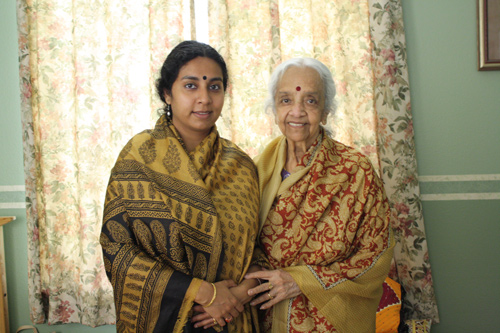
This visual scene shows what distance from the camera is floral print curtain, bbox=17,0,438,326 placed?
224cm

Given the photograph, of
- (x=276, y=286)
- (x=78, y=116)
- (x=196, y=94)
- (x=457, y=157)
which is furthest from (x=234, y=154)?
(x=457, y=157)

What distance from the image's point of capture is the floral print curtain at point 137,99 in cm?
224

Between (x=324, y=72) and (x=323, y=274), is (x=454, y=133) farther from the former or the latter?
(x=323, y=274)

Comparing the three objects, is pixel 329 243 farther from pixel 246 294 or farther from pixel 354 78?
pixel 354 78

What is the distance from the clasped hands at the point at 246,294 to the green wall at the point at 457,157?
4.80 feet

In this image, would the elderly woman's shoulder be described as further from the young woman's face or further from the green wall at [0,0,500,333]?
the green wall at [0,0,500,333]

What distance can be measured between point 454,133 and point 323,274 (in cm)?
160

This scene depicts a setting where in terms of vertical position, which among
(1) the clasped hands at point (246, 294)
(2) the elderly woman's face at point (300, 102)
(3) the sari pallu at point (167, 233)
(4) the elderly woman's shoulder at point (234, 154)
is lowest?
(1) the clasped hands at point (246, 294)

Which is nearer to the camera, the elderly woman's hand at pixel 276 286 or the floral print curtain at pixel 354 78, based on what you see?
the elderly woman's hand at pixel 276 286

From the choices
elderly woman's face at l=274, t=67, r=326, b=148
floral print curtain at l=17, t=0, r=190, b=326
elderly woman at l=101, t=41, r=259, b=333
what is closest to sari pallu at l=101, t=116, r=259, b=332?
elderly woman at l=101, t=41, r=259, b=333

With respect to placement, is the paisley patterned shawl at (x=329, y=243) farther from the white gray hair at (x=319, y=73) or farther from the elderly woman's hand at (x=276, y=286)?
the white gray hair at (x=319, y=73)

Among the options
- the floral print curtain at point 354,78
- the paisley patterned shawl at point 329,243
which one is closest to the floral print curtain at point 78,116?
the floral print curtain at point 354,78

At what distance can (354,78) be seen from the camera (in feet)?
7.45

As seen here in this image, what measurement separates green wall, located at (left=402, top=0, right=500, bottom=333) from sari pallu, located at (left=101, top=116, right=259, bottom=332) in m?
1.58
